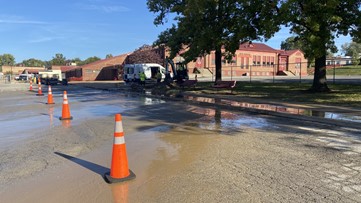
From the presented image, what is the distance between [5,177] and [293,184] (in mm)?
4593

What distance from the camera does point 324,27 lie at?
637 inches

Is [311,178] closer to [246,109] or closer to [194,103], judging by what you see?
[246,109]

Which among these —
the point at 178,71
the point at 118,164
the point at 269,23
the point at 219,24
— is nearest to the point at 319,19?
the point at 269,23

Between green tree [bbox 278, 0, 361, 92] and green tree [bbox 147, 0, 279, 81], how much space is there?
108cm

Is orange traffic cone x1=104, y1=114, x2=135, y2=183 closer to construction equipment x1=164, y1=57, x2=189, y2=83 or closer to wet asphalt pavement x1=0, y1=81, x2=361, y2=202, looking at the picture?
wet asphalt pavement x1=0, y1=81, x2=361, y2=202

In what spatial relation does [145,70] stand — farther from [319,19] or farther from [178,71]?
[319,19]

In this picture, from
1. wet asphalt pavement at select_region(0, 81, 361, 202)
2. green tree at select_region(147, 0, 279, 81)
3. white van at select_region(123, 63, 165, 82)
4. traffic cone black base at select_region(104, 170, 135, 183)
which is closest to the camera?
wet asphalt pavement at select_region(0, 81, 361, 202)

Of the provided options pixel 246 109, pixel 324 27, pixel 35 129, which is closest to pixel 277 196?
pixel 35 129

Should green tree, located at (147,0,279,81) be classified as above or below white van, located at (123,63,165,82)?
above

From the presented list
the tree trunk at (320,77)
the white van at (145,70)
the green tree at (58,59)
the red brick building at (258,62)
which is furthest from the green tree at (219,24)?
the green tree at (58,59)

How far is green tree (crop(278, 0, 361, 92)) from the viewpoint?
15289 millimetres

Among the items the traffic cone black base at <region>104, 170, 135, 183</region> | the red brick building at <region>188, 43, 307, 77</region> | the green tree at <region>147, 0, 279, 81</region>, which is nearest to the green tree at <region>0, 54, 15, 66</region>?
the red brick building at <region>188, 43, 307, 77</region>

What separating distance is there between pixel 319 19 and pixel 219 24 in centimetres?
758

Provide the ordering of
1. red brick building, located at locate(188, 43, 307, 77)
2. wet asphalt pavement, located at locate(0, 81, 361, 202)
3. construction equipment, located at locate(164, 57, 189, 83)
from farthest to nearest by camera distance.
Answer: red brick building, located at locate(188, 43, 307, 77), construction equipment, located at locate(164, 57, 189, 83), wet asphalt pavement, located at locate(0, 81, 361, 202)
